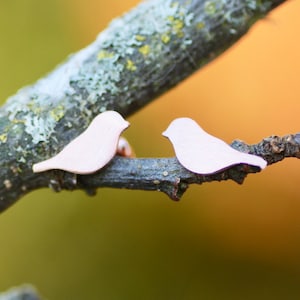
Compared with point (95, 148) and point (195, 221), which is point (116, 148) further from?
point (195, 221)

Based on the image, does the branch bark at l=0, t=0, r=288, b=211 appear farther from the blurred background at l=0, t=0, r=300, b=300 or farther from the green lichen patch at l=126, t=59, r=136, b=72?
the blurred background at l=0, t=0, r=300, b=300

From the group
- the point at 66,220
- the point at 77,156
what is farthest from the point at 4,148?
the point at 66,220

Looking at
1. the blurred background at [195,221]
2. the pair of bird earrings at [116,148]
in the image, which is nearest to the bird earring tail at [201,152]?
the pair of bird earrings at [116,148]

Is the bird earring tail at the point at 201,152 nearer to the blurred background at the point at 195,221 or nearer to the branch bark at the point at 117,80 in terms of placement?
the branch bark at the point at 117,80

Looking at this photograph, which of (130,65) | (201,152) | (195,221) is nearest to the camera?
(201,152)

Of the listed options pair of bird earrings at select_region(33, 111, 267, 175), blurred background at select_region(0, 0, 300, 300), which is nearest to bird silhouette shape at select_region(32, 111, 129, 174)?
pair of bird earrings at select_region(33, 111, 267, 175)

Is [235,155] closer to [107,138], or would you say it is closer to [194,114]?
[107,138]

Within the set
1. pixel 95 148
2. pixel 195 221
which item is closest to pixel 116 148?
pixel 95 148

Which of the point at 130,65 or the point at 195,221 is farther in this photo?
the point at 195,221
